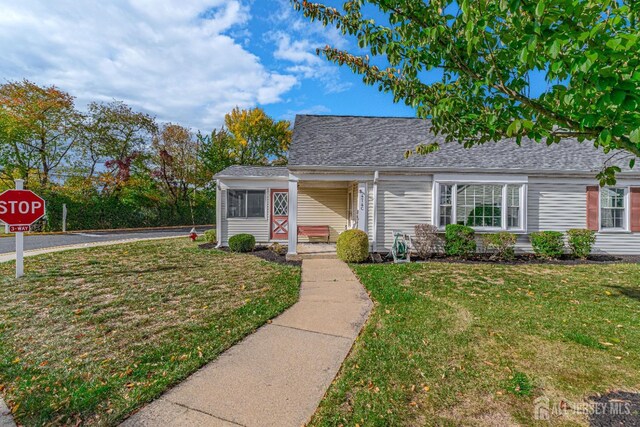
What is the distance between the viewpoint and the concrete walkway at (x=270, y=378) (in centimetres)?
238

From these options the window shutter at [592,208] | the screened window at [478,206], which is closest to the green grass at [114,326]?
the screened window at [478,206]

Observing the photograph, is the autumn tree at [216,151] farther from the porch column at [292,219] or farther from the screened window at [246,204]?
the porch column at [292,219]

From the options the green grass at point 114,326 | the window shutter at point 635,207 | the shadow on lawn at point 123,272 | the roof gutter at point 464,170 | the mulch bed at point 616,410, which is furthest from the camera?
the window shutter at point 635,207

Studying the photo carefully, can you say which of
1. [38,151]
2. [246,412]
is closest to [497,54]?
[246,412]

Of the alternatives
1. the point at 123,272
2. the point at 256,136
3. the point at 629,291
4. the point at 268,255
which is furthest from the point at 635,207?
the point at 256,136

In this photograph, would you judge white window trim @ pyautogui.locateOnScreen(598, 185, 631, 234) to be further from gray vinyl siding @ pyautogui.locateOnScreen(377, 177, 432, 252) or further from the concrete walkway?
the concrete walkway

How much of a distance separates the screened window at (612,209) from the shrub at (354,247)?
324 inches

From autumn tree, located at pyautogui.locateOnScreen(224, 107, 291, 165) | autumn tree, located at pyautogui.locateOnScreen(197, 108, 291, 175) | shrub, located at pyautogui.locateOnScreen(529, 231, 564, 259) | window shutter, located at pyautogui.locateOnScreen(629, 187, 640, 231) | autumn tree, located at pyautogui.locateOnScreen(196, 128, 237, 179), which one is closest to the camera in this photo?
shrub, located at pyautogui.locateOnScreen(529, 231, 564, 259)

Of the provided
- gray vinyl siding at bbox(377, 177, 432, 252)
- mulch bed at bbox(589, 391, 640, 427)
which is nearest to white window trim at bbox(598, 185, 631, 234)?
gray vinyl siding at bbox(377, 177, 432, 252)

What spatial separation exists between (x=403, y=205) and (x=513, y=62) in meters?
7.35

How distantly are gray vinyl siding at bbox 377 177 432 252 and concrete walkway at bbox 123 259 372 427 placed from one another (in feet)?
17.9

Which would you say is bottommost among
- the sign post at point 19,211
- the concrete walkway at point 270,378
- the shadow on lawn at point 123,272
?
the concrete walkway at point 270,378

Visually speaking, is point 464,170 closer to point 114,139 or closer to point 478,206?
point 478,206

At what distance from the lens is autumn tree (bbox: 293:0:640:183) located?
5.90ft
